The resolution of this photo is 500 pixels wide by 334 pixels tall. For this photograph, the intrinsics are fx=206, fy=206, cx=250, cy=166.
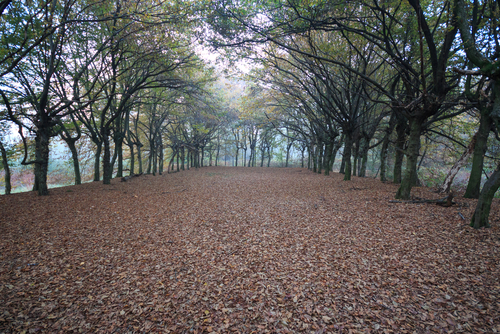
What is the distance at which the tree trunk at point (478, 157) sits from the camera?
6.82 metres

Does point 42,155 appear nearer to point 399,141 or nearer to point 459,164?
point 459,164

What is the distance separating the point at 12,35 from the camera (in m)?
7.29

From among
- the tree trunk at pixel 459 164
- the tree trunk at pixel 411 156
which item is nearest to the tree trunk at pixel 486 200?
the tree trunk at pixel 411 156

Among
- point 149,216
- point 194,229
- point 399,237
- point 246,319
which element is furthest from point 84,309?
point 399,237

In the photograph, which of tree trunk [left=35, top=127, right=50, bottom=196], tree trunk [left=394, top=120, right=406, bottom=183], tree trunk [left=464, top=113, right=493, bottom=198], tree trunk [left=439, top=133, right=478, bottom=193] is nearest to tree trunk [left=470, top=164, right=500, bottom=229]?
tree trunk [left=464, top=113, right=493, bottom=198]

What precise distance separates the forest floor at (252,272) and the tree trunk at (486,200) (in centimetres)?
28

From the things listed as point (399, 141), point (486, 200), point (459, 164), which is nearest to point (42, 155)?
point (486, 200)

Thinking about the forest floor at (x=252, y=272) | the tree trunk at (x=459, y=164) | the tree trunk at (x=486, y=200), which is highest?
the tree trunk at (x=459, y=164)

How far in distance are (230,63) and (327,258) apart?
29.7 feet

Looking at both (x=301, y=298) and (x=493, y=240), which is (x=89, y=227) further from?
(x=493, y=240)

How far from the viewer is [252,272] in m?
3.73

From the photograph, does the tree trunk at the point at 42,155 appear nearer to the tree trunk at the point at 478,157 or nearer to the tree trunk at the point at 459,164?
the tree trunk at the point at 459,164

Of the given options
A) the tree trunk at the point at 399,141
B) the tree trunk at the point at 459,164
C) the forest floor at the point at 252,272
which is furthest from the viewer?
the tree trunk at the point at 399,141

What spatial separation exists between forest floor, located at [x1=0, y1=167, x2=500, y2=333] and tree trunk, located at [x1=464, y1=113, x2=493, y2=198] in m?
2.21
